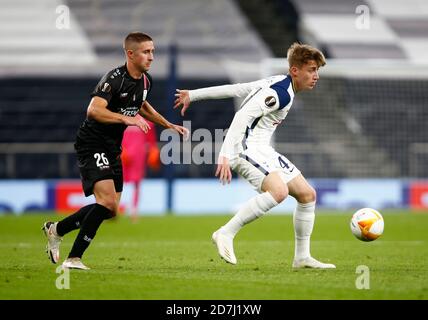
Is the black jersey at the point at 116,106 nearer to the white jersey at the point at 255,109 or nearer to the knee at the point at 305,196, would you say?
the white jersey at the point at 255,109

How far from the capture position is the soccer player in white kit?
292 inches

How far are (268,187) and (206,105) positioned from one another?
1560cm

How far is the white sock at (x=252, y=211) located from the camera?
24.3 ft

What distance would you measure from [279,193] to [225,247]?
605mm

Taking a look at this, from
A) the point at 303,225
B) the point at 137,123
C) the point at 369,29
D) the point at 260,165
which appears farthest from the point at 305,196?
the point at 369,29

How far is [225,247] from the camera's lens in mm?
7367

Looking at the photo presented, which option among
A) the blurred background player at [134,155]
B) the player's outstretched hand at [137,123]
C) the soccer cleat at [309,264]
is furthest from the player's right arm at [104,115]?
the blurred background player at [134,155]

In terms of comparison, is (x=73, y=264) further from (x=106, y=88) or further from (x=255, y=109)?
(x=255, y=109)

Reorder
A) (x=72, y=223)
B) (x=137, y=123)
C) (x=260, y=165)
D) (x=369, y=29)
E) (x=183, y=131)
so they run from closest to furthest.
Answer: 1. (x=137, y=123)
2. (x=260, y=165)
3. (x=72, y=223)
4. (x=183, y=131)
5. (x=369, y=29)

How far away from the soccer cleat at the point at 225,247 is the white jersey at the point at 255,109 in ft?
2.10

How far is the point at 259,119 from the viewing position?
7605 mm

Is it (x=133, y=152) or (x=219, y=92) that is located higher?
(x=133, y=152)
